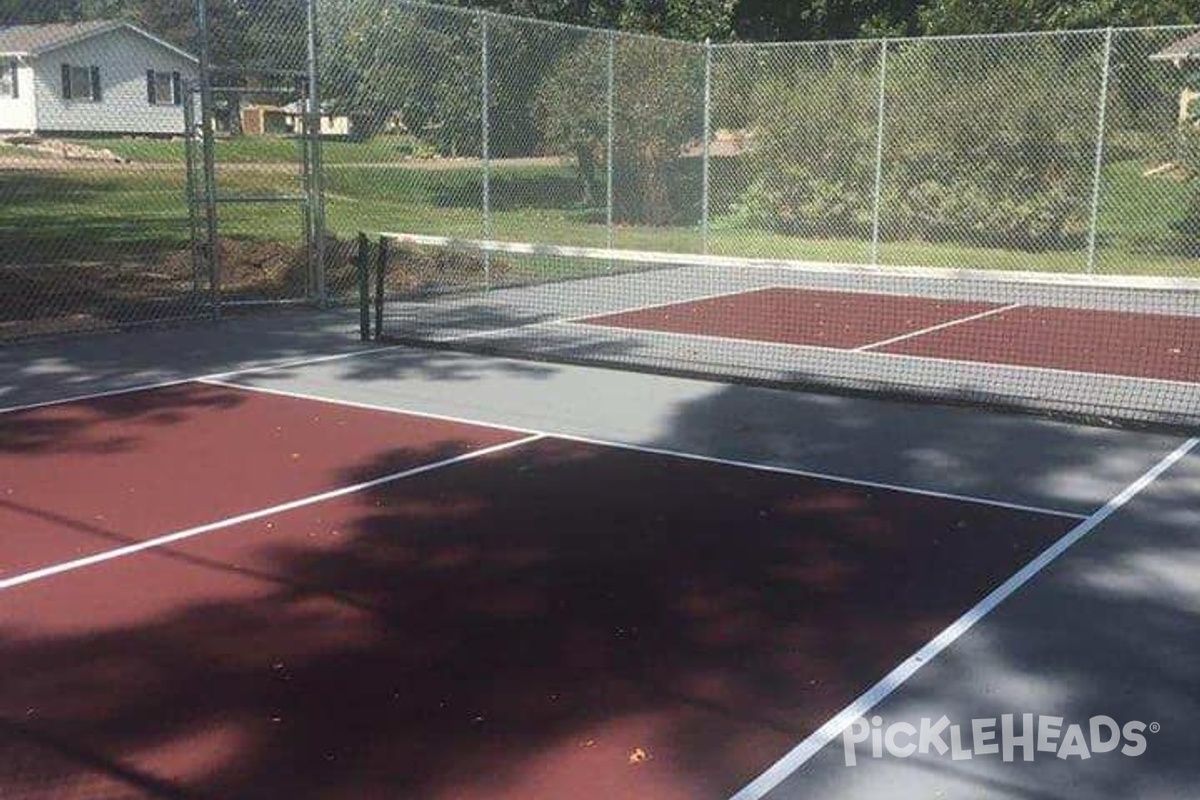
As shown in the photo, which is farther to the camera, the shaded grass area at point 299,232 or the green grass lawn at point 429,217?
the green grass lawn at point 429,217

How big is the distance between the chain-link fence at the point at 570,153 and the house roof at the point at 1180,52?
0.06 m

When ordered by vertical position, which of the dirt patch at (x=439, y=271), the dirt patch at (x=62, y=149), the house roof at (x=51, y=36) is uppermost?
the house roof at (x=51, y=36)

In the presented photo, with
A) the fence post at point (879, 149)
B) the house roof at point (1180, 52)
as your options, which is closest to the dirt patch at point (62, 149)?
the fence post at point (879, 149)

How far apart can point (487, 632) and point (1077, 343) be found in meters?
9.28

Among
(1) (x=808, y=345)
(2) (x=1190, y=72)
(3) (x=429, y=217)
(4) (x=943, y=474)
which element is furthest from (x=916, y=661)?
(2) (x=1190, y=72)

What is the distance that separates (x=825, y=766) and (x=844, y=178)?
740 inches

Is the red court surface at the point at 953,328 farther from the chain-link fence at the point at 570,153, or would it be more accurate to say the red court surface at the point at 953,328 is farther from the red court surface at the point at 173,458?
the red court surface at the point at 173,458

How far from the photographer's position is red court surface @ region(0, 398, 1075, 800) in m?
4.27

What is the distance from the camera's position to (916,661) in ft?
16.8

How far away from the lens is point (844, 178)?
2211 centimetres

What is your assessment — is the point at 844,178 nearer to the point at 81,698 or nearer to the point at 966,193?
the point at 966,193

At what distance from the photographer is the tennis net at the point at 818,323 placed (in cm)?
1059

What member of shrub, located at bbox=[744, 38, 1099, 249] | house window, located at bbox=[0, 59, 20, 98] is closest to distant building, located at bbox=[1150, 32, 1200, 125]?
shrub, located at bbox=[744, 38, 1099, 249]

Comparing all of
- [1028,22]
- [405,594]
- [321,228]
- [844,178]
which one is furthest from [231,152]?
[1028,22]
